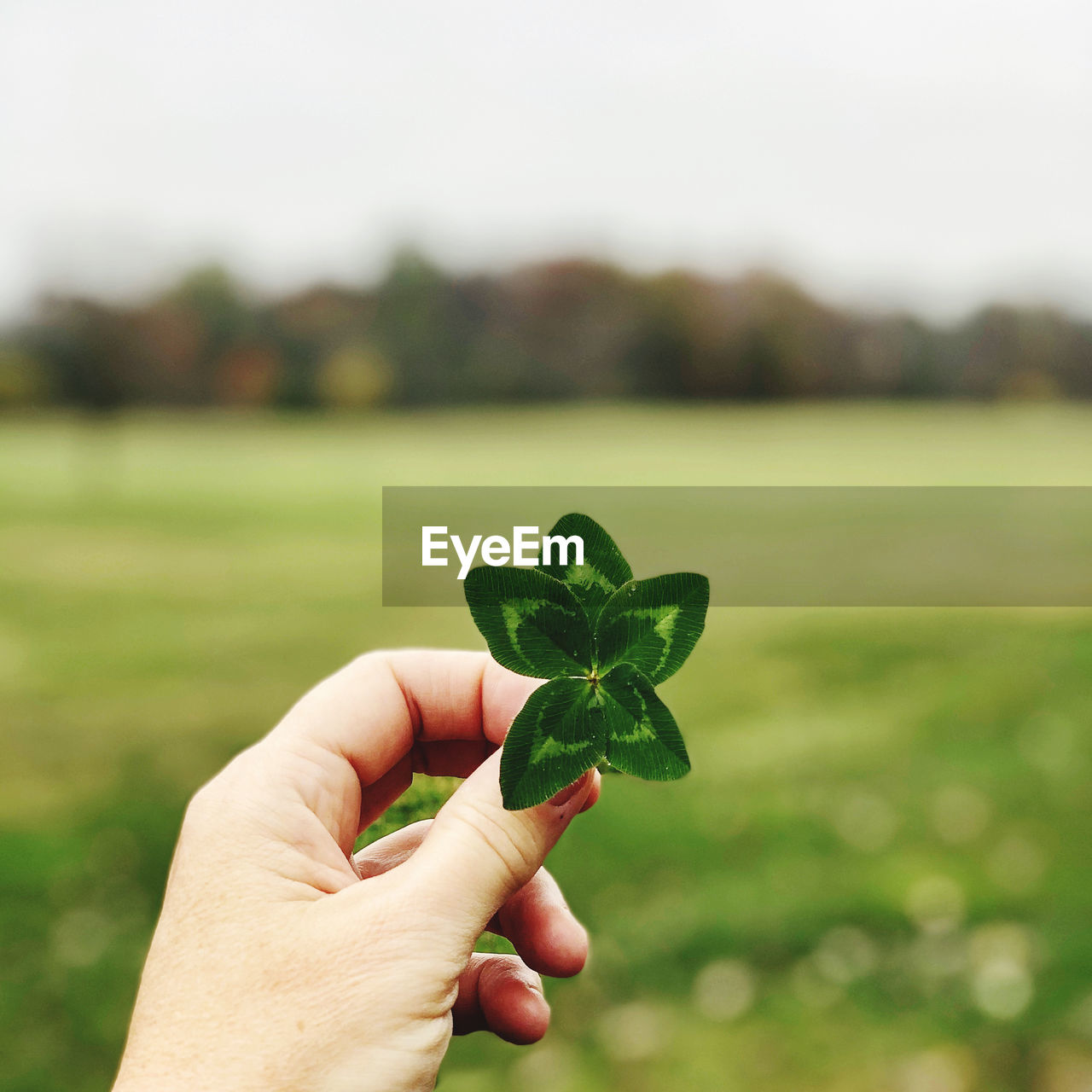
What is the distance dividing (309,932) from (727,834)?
138 inches

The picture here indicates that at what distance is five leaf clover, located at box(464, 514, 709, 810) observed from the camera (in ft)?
2.58

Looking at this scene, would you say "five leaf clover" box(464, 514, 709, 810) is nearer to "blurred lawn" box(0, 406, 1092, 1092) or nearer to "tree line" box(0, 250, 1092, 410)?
"blurred lawn" box(0, 406, 1092, 1092)

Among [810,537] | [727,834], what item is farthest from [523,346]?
[727,834]

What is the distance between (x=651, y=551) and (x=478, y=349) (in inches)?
463

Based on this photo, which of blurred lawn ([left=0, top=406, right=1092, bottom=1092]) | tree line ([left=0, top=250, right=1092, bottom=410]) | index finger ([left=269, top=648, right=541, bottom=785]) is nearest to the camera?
index finger ([left=269, top=648, right=541, bottom=785])

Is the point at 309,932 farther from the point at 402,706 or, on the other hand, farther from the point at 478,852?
the point at 402,706

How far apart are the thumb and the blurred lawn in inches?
88.0

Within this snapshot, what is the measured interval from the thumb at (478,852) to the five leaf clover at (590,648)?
0.23 m

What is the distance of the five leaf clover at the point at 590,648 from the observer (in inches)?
31.0

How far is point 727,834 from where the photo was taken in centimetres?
427

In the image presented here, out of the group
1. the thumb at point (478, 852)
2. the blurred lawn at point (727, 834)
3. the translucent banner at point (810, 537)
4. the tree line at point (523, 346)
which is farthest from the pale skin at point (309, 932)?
the tree line at point (523, 346)

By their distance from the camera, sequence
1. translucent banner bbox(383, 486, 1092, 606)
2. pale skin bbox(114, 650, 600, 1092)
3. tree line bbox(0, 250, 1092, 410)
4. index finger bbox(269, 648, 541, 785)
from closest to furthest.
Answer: pale skin bbox(114, 650, 600, 1092), index finger bbox(269, 648, 541, 785), translucent banner bbox(383, 486, 1092, 606), tree line bbox(0, 250, 1092, 410)

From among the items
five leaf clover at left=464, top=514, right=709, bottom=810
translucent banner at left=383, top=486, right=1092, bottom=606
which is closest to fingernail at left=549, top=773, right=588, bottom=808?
five leaf clover at left=464, top=514, right=709, bottom=810

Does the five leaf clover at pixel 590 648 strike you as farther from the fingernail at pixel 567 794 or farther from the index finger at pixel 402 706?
the index finger at pixel 402 706
